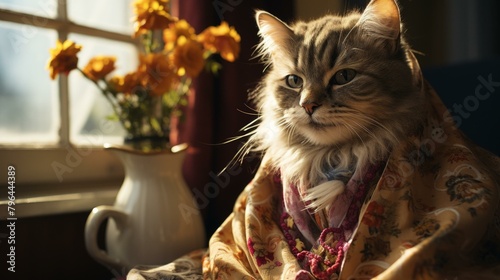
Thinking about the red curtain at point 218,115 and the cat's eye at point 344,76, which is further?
the red curtain at point 218,115

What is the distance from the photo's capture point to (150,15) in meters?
1.14

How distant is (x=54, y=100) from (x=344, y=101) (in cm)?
98

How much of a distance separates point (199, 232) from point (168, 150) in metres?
0.25

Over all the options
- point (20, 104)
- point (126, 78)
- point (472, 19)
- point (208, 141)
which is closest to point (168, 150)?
point (126, 78)

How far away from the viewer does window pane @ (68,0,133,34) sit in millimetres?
1469

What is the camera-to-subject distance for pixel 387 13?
35.7 inches

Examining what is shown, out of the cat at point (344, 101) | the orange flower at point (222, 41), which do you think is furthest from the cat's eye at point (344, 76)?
the orange flower at point (222, 41)

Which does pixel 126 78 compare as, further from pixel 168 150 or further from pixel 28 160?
pixel 28 160

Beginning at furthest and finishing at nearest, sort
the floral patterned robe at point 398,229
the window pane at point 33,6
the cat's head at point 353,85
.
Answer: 1. the window pane at point 33,6
2. the cat's head at point 353,85
3. the floral patterned robe at point 398,229

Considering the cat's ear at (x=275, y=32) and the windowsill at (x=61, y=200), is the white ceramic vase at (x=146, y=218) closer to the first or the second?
the windowsill at (x=61, y=200)

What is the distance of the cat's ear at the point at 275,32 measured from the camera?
107 centimetres

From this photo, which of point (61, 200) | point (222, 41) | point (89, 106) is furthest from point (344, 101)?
point (89, 106)

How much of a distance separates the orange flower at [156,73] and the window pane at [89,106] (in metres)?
0.33

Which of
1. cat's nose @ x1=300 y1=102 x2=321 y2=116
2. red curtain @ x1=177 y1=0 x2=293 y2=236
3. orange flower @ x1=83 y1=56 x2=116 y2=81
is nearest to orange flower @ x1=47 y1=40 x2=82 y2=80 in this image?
orange flower @ x1=83 y1=56 x2=116 y2=81
